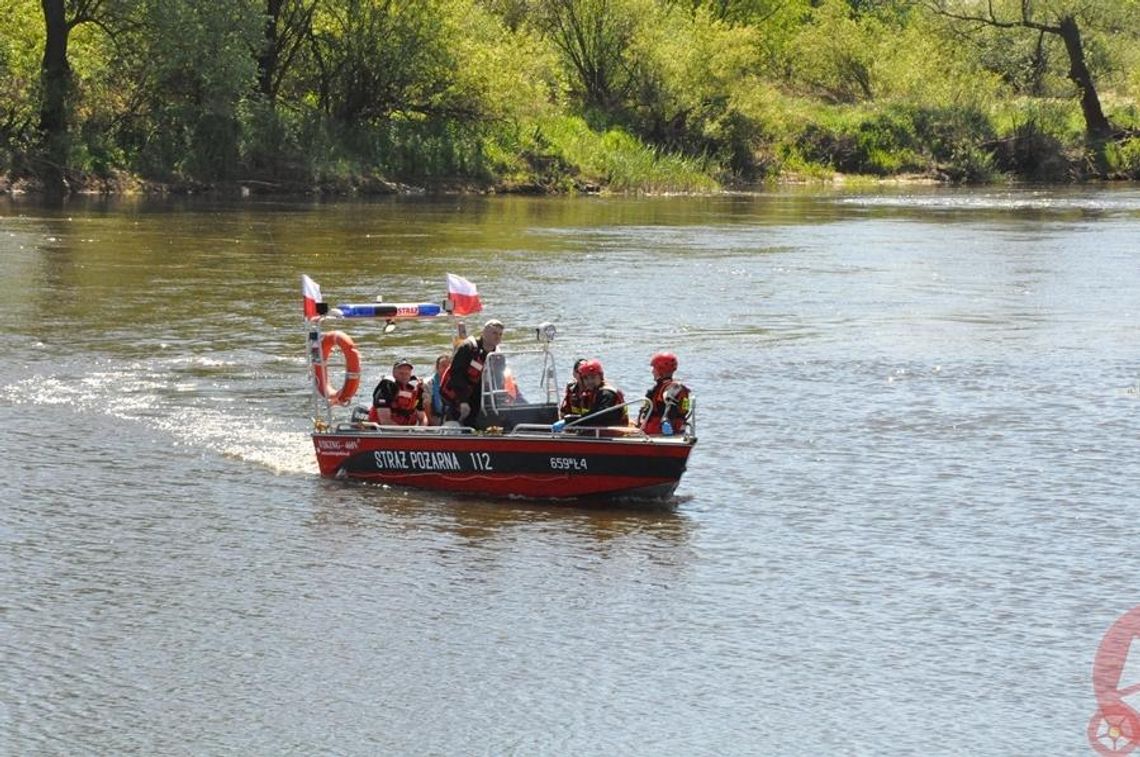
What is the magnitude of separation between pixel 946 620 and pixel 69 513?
8.09 metres

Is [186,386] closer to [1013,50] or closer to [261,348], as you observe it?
[261,348]

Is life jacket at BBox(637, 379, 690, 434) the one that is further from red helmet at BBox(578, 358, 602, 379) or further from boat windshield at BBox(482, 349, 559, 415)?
boat windshield at BBox(482, 349, 559, 415)

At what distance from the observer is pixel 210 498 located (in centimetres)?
1769

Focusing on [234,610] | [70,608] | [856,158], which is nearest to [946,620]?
[234,610]

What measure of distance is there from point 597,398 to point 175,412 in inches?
255

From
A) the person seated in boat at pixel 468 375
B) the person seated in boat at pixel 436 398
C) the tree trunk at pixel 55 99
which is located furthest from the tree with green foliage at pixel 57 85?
the person seated in boat at pixel 468 375

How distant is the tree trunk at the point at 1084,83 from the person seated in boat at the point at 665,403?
2373 inches

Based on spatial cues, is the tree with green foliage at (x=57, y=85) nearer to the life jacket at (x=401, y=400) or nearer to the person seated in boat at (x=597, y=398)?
the life jacket at (x=401, y=400)

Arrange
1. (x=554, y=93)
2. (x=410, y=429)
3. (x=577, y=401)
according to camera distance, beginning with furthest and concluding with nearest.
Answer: (x=554, y=93)
(x=410, y=429)
(x=577, y=401)

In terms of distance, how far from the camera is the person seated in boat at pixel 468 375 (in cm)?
1797

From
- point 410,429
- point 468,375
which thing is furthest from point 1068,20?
point 410,429

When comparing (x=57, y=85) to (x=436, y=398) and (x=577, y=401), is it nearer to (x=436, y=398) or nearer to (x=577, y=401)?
(x=436, y=398)

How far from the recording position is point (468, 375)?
18.0 metres

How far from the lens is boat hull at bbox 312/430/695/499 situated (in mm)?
17141
